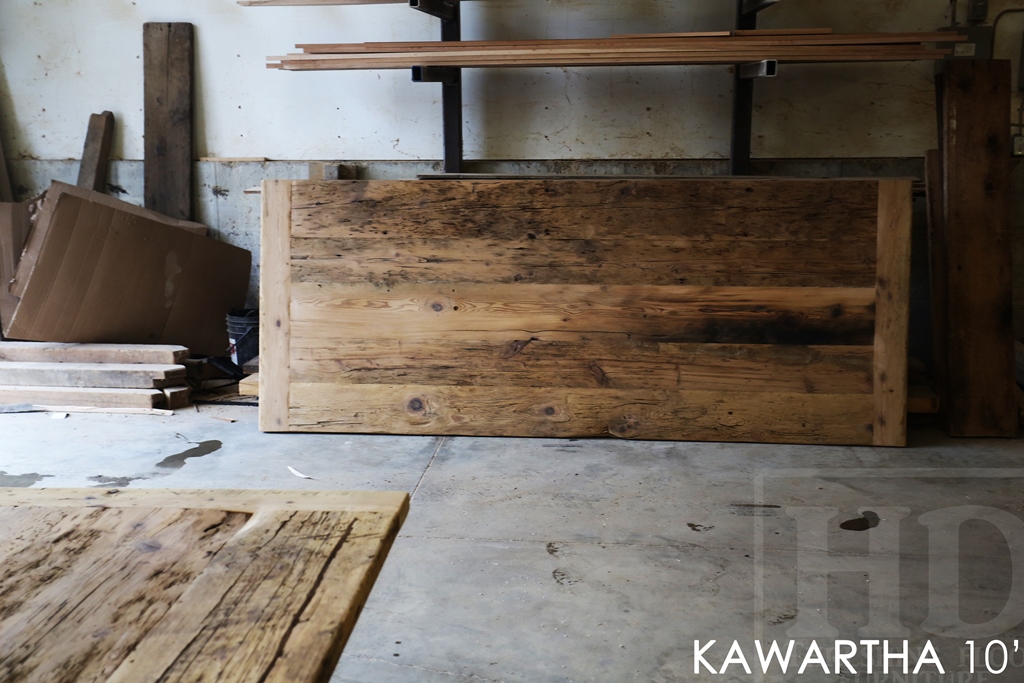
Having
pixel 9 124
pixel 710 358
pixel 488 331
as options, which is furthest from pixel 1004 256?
pixel 9 124

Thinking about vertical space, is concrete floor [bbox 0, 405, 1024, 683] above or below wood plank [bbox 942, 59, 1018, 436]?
below

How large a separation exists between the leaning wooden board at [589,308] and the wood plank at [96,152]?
1.90 metres

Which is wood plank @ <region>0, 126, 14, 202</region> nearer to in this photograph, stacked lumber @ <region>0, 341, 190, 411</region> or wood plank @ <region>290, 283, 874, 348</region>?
stacked lumber @ <region>0, 341, 190, 411</region>

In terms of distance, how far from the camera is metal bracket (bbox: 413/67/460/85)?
152 inches

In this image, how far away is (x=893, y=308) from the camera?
3.41 meters

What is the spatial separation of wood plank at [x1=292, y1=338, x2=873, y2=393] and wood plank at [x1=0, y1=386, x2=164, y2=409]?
866 millimetres

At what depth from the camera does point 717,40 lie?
3693mm

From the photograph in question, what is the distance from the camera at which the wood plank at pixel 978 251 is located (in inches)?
144

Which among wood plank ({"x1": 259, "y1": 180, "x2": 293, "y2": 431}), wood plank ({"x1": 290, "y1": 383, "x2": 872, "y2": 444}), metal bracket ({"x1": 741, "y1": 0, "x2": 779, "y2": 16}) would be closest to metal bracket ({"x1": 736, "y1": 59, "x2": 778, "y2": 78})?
metal bracket ({"x1": 741, "y1": 0, "x2": 779, "y2": 16})

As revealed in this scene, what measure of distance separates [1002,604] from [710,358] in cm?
160

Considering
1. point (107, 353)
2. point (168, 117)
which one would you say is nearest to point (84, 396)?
point (107, 353)

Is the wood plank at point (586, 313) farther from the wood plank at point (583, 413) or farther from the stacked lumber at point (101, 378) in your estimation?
the stacked lumber at point (101, 378)

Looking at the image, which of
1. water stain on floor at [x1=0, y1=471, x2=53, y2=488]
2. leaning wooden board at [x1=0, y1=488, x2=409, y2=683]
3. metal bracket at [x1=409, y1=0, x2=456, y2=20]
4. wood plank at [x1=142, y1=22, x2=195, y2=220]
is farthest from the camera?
wood plank at [x1=142, y1=22, x2=195, y2=220]

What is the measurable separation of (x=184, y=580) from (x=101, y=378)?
137 inches
